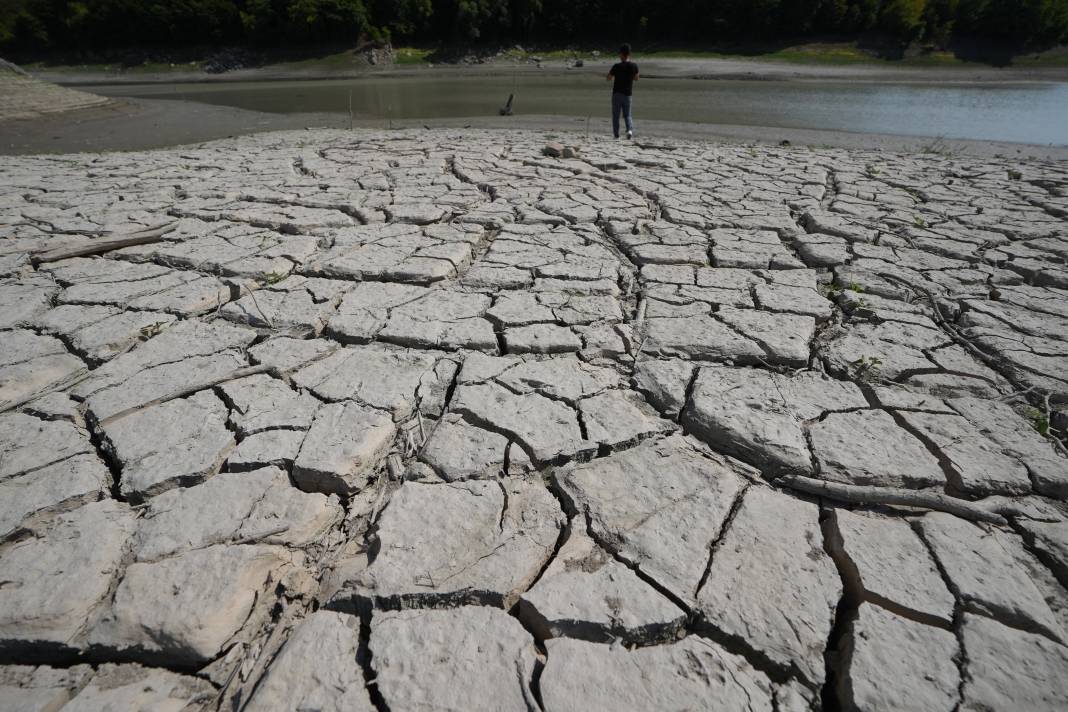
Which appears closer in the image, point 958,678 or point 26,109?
point 958,678

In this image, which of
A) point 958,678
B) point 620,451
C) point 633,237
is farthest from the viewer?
point 633,237

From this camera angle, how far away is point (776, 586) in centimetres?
100

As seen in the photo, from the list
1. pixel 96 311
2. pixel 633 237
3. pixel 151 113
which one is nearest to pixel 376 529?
pixel 96 311

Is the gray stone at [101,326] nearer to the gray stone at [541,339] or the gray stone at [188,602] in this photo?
the gray stone at [188,602]

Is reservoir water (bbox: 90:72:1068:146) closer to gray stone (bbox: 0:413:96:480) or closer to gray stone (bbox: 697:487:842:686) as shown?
gray stone (bbox: 697:487:842:686)

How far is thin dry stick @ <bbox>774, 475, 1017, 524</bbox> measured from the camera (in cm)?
116

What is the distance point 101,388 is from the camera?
5.16ft

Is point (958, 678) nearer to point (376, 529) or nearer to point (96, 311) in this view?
point (376, 529)

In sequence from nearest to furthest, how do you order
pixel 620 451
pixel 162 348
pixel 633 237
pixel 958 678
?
pixel 958 678
pixel 620 451
pixel 162 348
pixel 633 237

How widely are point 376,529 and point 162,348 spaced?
4.14ft

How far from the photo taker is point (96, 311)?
79.5 inches

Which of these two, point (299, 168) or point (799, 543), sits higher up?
point (299, 168)

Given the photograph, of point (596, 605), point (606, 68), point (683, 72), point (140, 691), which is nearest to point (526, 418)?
point (596, 605)

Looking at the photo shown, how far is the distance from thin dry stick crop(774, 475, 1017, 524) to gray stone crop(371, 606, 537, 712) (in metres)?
0.81
